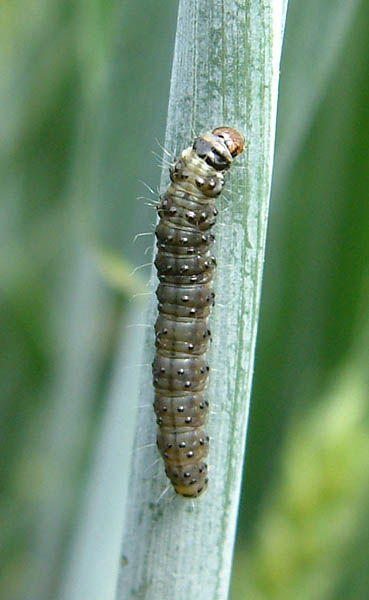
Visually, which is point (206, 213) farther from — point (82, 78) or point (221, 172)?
point (82, 78)

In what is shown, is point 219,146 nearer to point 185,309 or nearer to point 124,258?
point 185,309

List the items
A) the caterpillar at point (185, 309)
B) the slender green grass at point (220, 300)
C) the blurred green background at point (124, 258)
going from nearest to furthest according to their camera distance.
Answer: the slender green grass at point (220, 300), the caterpillar at point (185, 309), the blurred green background at point (124, 258)

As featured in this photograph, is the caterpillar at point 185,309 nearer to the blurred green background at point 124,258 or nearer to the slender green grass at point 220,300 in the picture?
the slender green grass at point 220,300

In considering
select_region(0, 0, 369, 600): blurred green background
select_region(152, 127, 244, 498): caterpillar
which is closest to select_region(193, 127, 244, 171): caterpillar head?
select_region(152, 127, 244, 498): caterpillar

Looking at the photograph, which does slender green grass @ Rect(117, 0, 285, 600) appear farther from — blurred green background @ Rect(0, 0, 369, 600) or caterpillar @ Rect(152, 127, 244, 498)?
blurred green background @ Rect(0, 0, 369, 600)

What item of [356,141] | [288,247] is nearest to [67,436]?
[288,247]

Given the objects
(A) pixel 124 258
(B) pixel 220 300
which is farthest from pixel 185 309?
(A) pixel 124 258

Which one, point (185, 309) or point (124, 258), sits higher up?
point (124, 258)

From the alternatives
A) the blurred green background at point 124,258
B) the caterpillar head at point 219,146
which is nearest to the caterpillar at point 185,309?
the caterpillar head at point 219,146
